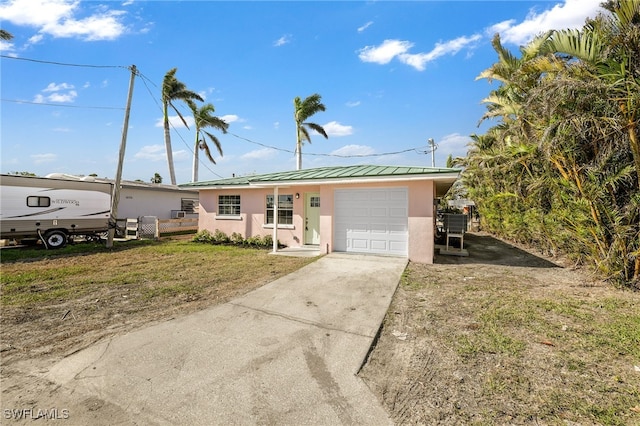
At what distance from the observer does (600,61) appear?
5.72 meters

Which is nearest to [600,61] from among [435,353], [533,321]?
[533,321]

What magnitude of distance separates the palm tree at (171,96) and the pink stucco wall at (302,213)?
43.3 ft

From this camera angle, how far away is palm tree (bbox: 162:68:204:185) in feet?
75.0

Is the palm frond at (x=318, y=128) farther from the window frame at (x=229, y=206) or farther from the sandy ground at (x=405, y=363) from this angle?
the sandy ground at (x=405, y=363)

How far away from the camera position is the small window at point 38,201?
37.9 ft

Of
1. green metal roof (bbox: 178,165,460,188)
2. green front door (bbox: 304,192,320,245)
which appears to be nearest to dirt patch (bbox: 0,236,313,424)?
green front door (bbox: 304,192,320,245)

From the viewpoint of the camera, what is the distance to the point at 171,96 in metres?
23.2

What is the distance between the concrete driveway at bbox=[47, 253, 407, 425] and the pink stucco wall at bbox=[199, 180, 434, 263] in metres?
4.27

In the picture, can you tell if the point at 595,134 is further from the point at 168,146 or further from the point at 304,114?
the point at 168,146

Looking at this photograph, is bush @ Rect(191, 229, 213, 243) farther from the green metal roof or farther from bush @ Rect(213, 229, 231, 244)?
the green metal roof

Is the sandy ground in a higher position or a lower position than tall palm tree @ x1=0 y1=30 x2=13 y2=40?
lower

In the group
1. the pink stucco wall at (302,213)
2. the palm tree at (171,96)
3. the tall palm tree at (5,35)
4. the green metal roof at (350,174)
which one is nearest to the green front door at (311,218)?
the pink stucco wall at (302,213)

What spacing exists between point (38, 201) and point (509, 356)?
16.7 meters

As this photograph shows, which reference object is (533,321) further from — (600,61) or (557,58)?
(557,58)
